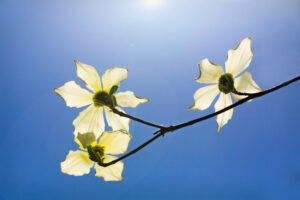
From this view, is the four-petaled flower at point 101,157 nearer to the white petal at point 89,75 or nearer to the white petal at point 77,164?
the white petal at point 77,164

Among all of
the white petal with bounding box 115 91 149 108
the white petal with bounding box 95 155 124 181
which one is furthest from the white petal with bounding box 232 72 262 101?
the white petal with bounding box 95 155 124 181

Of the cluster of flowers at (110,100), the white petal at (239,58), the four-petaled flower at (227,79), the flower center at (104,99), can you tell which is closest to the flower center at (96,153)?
the cluster of flowers at (110,100)

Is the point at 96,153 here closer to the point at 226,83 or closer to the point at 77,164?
the point at 77,164

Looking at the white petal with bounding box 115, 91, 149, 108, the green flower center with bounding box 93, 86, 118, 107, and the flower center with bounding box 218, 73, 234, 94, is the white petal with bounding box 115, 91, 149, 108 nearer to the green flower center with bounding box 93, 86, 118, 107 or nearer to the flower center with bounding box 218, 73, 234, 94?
the green flower center with bounding box 93, 86, 118, 107

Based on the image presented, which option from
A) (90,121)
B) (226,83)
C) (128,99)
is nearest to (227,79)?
(226,83)

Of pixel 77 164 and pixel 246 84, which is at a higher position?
pixel 246 84

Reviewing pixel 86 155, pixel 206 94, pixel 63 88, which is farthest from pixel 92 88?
pixel 206 94

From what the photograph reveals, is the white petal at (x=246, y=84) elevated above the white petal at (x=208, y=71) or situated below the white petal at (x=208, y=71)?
below
